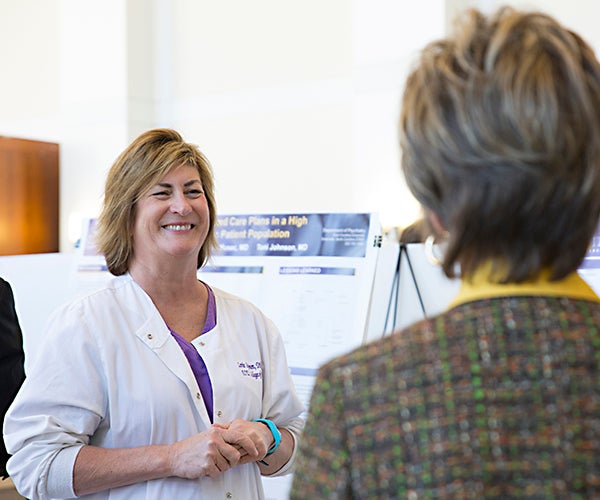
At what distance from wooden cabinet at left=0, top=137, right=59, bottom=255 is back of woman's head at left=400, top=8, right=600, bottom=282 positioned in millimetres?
7355

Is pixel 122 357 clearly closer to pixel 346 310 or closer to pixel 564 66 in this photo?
pixel 564 66

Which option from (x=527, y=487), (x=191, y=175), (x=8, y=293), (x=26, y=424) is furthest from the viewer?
(x=8, y=293)

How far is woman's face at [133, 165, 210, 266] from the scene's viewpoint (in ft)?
7.40

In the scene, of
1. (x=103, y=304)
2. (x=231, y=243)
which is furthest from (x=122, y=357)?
(x=231, y=243)

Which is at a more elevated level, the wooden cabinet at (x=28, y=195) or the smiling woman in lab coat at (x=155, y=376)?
the wooden cabinet at (x=28, y=195)

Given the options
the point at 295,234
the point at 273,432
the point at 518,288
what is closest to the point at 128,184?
the point at 273,432

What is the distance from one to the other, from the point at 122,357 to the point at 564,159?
1432 millimetres

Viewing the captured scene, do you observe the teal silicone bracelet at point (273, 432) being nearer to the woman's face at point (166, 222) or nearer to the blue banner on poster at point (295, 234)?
the woman's face at point (166, 222)

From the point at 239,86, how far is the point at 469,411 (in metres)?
6.62

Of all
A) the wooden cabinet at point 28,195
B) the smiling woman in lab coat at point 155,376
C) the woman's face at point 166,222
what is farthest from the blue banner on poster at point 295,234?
the wooden cabinet at point 28,195

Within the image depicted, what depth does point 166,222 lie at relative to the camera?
2.27m

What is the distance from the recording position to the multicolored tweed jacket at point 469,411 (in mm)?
832

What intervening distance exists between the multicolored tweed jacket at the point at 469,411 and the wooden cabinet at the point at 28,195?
738 centimetres

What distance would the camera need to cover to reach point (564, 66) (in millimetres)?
871
